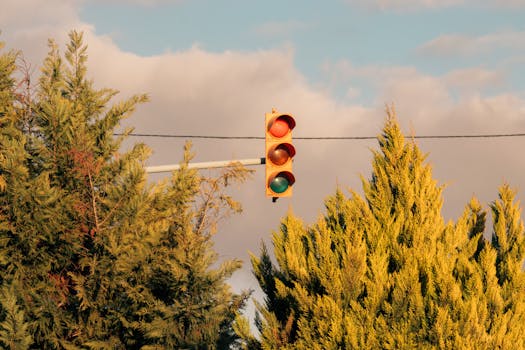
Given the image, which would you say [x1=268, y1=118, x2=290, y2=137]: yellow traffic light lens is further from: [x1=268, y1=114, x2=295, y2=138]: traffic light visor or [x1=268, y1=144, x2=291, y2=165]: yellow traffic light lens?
[x1=268, y1=144, x2=291, y2=165]: yellow traffic light lens

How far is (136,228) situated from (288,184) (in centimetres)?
233

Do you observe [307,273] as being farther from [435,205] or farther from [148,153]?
[148,153]

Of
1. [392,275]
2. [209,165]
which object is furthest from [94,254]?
[392,275]

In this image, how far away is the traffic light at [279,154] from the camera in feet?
41.0

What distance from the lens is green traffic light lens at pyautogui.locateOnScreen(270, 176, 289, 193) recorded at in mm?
12508

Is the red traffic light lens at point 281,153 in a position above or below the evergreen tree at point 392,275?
above

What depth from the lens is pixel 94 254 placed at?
1244cm

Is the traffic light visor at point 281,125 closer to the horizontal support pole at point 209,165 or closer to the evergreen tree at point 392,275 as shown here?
the horizontal support pole at point 209,165

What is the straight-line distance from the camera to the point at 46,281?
12641 millimetres

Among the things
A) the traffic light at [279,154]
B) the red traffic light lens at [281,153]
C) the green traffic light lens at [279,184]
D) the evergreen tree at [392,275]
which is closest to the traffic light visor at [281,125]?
the traffic light at [279,154]

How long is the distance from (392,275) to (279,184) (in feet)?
7.81

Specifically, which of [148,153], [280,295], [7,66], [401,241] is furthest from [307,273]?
[7,66]

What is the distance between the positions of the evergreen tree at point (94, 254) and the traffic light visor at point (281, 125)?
139 cm

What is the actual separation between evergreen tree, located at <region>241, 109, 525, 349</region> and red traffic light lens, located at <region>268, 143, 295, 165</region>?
1.06 metres
